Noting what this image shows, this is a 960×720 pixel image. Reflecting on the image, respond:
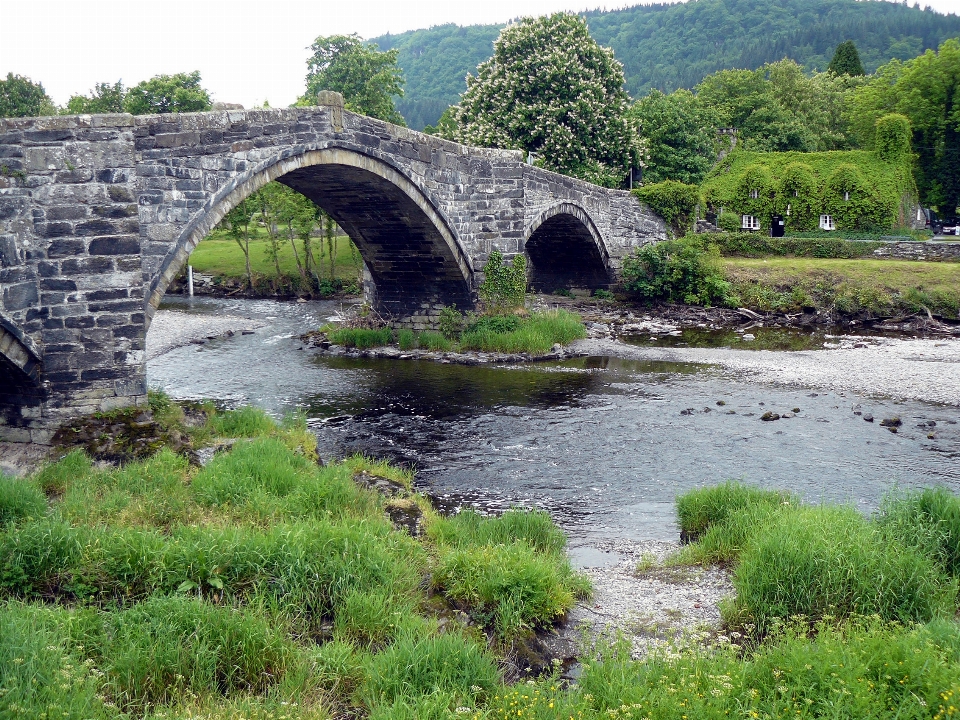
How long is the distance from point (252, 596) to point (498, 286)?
1701cm

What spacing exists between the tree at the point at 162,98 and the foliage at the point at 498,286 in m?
19.4

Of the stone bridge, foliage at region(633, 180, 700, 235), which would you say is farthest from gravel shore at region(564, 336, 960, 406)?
foliage at region(633, 180, 700, 235)

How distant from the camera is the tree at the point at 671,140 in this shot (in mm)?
37656

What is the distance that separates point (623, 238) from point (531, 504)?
849 inches

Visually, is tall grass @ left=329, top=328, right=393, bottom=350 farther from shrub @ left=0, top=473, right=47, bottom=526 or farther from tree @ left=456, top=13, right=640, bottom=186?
shrub @ left=0, top=473, right=47, bottom=526

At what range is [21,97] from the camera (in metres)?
36.2

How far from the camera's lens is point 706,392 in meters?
17.1

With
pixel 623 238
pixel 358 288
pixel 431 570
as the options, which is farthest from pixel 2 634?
pixel 358 288

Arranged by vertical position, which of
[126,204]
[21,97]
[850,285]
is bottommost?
[850,285]

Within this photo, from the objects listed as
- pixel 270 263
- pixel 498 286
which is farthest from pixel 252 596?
pixel 270 263

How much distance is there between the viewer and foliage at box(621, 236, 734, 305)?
92.3 ft

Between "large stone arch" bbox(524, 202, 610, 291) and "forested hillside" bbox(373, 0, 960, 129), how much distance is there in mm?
62175

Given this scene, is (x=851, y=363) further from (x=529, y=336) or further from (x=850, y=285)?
(x=850, y=285)

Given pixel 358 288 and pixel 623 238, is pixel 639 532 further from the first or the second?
pixel 358 288
